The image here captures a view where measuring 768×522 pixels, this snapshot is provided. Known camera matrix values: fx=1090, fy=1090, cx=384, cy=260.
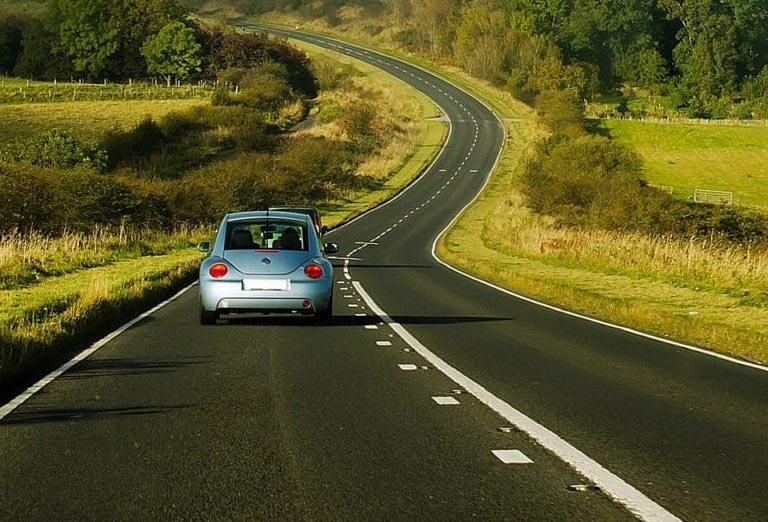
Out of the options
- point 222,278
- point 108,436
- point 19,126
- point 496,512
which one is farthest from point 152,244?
point 19,126

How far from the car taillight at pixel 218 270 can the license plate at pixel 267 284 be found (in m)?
0.32

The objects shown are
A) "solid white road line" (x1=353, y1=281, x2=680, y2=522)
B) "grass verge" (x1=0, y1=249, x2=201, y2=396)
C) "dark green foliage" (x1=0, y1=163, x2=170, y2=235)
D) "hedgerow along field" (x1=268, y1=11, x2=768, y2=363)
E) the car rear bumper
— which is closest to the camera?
"solid white road line" (x1=353, y1=281, x2=680, y2=522)

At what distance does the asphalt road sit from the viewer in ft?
20.5

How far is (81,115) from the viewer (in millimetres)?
86812

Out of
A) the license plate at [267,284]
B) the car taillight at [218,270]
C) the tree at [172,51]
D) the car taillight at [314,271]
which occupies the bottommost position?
the license plate at [267,284]

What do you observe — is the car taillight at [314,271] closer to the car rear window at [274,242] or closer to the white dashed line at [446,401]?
the car rear window at [274,242]

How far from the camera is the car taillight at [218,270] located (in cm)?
1552

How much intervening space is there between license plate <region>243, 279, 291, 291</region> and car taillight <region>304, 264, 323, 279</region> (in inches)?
13.4

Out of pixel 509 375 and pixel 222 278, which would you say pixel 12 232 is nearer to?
pixel 222 278

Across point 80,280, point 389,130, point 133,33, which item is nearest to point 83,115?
point 389,130

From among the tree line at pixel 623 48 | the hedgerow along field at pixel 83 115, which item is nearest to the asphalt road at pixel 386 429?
the hedgerow along field at pixel 83 115

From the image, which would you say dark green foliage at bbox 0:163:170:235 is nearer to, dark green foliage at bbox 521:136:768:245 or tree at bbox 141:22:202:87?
dark green foliage at bbox 521:136:768:245

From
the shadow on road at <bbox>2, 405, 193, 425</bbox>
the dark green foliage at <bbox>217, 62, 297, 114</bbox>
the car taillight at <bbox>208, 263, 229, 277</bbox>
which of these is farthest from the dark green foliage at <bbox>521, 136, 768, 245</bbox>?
the dark green foliage at <bbox>217, 62, 297, 114</bbox>

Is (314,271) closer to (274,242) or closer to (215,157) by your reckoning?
(274,242)
